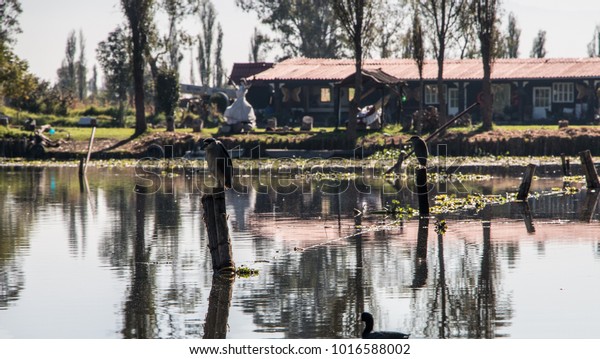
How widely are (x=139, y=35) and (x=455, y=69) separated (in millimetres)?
19120

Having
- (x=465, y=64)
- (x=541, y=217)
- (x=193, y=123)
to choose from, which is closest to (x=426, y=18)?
(x=465, y=64)

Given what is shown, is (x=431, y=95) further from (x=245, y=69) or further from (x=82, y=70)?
(x=82, y=70)

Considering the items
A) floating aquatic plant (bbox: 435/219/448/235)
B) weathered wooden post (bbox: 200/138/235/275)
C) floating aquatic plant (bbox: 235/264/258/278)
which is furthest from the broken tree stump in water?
floating aquatic plant (bbox: 435/219/448/235)

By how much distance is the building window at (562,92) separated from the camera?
67.3 metres

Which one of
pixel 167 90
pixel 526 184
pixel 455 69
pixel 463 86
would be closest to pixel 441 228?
pixel 526 184

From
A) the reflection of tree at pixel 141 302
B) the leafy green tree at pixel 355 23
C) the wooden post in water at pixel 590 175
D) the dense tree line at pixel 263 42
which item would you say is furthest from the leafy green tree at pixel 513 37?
the reflection of tree at pixel 141 302

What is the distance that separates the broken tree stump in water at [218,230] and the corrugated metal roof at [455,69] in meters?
47.7

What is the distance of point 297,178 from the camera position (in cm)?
4481

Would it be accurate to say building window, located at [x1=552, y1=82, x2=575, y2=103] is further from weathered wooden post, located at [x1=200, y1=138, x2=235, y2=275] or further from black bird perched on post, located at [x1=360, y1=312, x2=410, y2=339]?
black bird perched on post, located at [x1=360, y1=312, x2=410, y2=339]

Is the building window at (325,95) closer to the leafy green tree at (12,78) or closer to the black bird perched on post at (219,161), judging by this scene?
the leafy green tree at (12,78)

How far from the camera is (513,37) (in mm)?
91312

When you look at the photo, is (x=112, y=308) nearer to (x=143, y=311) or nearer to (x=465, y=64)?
(x=143, y=311)

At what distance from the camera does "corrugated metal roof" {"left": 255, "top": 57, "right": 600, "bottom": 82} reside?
218 ft

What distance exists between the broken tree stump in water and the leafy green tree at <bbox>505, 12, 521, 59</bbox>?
238ft
